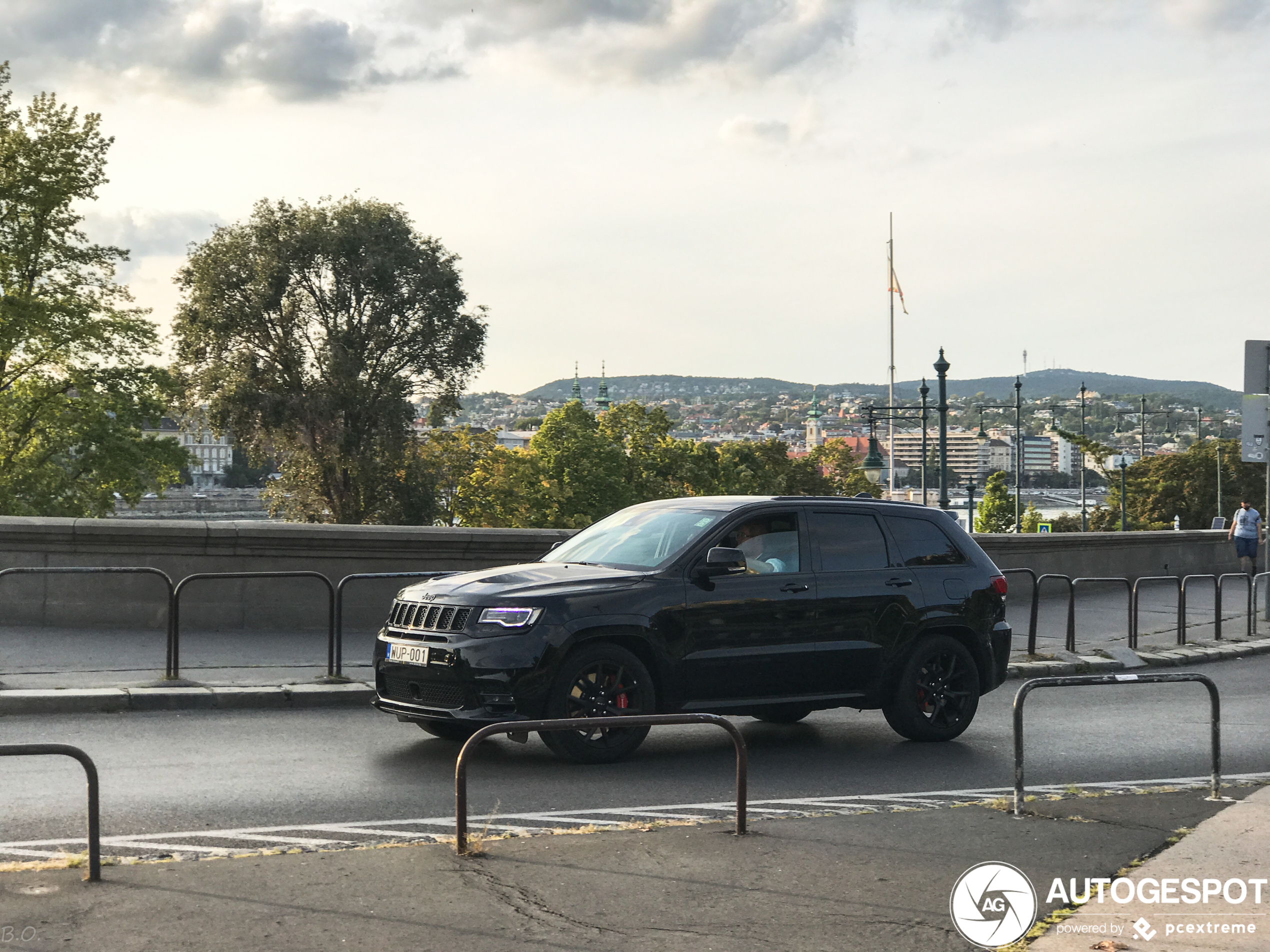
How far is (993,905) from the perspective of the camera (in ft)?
19.0

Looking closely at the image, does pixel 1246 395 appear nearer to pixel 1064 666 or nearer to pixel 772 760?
pixel 1064 666

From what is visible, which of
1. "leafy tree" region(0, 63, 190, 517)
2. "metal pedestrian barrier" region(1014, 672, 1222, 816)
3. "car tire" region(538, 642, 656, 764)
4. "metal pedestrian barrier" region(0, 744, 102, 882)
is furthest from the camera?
"leafy tree" region(0, 63, 190, 517)

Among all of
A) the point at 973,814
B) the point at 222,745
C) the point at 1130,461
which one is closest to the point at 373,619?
the point at 222,745

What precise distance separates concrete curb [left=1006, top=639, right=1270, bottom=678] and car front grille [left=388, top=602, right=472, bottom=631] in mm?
6625

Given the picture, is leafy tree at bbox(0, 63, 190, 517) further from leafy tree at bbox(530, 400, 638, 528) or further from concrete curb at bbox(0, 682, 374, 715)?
concrete curb at bbox(0, 682, 374, 715)

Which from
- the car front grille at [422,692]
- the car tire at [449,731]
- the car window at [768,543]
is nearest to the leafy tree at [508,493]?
the car tire at [449,731]

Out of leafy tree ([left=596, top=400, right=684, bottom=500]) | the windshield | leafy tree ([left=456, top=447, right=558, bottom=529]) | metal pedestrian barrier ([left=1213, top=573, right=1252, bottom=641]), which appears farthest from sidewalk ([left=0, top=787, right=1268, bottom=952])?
leafy tree ([left=596, top=400, right=684, bottom=500])

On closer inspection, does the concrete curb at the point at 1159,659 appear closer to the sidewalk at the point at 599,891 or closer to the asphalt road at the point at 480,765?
the asphalt road at the point at 480,765

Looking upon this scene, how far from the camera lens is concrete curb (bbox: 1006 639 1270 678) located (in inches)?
583

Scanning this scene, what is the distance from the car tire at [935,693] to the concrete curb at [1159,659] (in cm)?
322

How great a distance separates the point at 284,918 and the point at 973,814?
151 inches

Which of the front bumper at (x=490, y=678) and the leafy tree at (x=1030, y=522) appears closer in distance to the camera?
the front bumper at (x=490, y=678)

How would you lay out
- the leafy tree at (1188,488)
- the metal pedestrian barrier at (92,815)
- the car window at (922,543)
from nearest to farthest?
the metal pedestrian barrier at (92,815) < the car window at (922,543) < the leafy tree at (1188,488)

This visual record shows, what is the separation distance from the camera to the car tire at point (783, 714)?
9.80 metres
